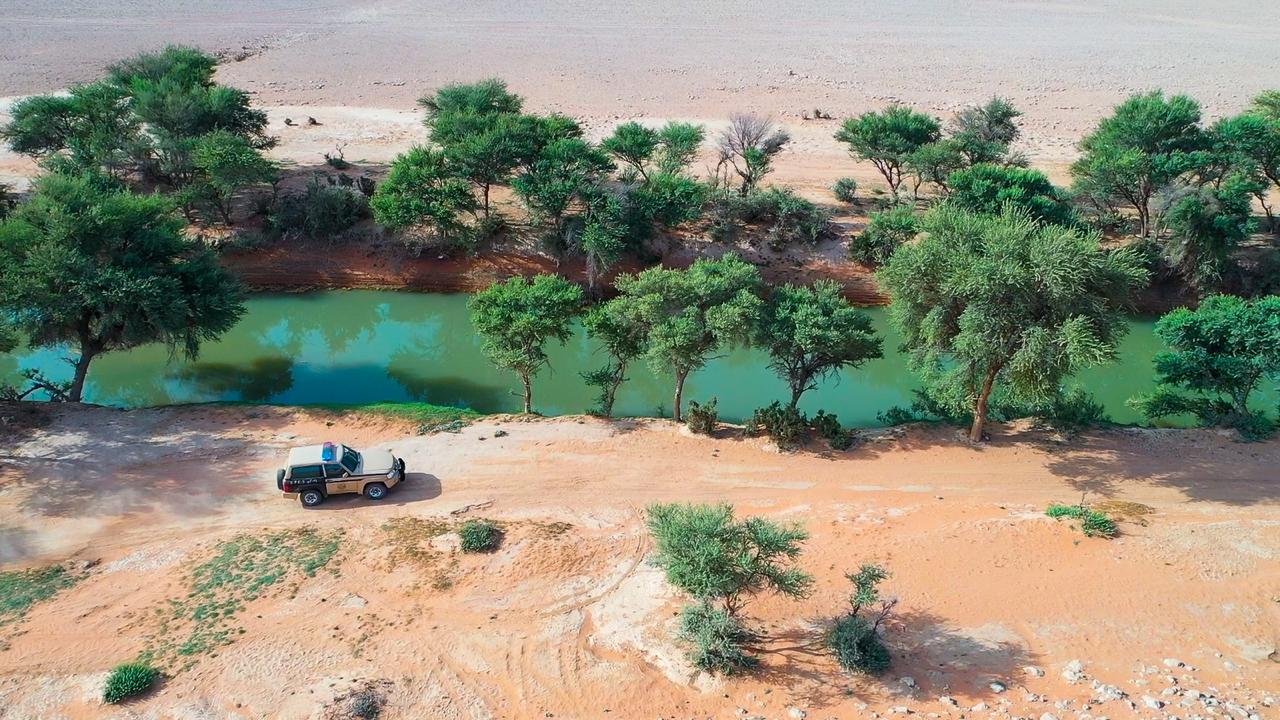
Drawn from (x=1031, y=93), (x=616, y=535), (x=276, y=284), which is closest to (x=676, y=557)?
(x=616, y=535)

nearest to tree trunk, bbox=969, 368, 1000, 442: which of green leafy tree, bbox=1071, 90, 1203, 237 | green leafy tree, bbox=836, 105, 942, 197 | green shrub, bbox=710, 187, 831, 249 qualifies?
green shrub, bbox=710, 187, 831, 249

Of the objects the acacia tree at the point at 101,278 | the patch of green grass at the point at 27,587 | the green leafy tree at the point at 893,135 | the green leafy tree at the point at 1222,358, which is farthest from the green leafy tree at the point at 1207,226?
the patch of green grass at the point at 27,587

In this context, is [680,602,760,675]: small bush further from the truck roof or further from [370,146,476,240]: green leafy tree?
[370,146,476,240]: green leafy tree

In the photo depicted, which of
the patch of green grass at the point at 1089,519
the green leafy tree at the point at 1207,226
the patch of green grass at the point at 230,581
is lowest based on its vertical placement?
the patch of green grass at the point at 230,581

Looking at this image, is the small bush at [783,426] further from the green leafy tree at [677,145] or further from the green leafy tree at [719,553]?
the green leafy tree at [677,145]

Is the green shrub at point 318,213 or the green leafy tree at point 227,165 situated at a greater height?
the green leafy tree at point 227,165

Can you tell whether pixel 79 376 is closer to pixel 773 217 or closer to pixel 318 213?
pixel 318 213
